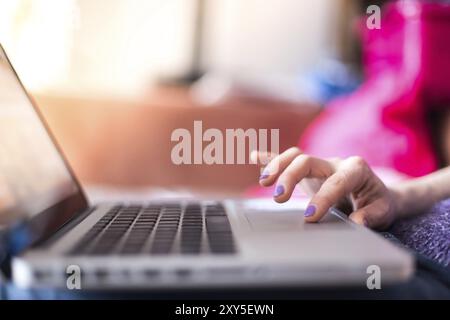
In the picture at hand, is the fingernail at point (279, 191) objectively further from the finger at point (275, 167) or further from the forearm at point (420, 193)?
the forearm at point (420, 193)

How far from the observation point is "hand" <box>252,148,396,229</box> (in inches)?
20.5

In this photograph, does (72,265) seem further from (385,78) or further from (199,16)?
(199,16)

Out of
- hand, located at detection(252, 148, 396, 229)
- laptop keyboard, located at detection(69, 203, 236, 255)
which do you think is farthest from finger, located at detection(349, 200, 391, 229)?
laptop keyboard, located at detection(69, 203, 236, 255)

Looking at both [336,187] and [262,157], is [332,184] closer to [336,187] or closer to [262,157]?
[336,187]

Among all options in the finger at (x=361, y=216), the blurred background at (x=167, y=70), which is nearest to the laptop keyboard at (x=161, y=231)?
the finger at (x=361, y=216)

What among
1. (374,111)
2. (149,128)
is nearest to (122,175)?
(149,128)

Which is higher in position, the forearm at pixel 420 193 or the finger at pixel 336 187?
the finger at pixel 336 187

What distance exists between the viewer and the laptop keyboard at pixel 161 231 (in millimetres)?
381

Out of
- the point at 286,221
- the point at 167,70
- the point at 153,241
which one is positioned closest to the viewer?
the point at 153,241

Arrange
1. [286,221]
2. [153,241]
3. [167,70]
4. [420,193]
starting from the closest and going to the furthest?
[153,241] → [286,221] → [420,193] → [167,70]

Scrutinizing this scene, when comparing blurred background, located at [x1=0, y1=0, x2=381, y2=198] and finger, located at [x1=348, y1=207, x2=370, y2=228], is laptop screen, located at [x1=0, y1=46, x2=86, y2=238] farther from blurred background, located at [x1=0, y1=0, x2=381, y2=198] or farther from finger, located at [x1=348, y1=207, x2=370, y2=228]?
finger, located at [x1=348, y1=207, x2=370, y2=228]

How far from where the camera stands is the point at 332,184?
20.6 inches

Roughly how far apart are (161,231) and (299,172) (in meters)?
0.14

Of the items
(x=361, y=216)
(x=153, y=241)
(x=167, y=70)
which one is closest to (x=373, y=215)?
(x=361, y=216)
